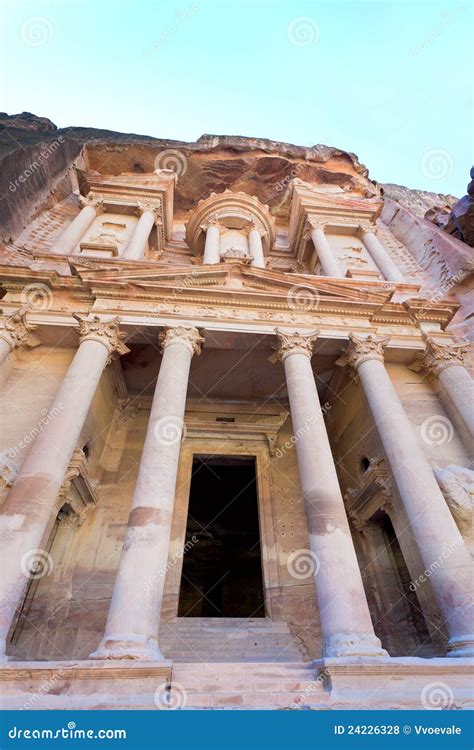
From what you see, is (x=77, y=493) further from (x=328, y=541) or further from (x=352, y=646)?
(x=352, y=646)

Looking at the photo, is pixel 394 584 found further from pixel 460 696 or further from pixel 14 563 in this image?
pixel 14 563

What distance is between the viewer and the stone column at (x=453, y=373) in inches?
381

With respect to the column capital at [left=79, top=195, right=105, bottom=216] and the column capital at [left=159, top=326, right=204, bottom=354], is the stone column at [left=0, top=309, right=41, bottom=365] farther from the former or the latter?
the column capital at [left=79, top=195, right=105, bottom=216]

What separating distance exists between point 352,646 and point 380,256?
1471 centimetres

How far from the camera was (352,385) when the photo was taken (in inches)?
476

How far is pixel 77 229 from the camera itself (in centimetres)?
1546

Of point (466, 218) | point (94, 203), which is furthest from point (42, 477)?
point (466, 218)

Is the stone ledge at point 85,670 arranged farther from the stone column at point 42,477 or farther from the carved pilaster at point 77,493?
the carved pilaster at point 77,493

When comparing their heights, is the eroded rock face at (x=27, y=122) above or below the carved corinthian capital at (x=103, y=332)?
above

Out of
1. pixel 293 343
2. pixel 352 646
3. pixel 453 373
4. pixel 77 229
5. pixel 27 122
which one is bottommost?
A: pixel 352 646

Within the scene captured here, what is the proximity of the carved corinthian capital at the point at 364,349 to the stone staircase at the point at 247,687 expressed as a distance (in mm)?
6791

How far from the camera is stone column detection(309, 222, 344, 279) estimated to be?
50.1ft

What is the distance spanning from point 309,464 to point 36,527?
4.91 meters

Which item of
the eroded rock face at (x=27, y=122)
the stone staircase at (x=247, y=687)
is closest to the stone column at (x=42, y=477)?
the stone staircase at (x=247, y=687)
